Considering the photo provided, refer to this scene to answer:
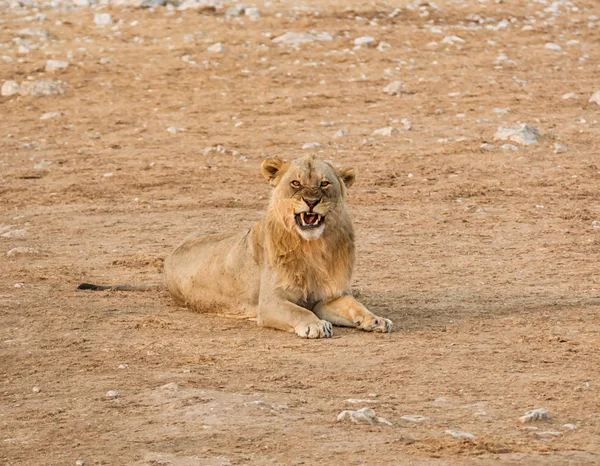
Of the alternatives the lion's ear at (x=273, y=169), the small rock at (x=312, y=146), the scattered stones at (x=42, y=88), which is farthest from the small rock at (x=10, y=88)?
the lion's ear at (x=273, y=169)

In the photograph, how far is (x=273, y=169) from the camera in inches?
306

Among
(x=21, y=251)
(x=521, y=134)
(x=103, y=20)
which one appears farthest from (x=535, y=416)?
(x=103, y=20)

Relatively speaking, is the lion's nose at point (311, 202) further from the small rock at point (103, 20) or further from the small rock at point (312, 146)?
the small rock at point (103, 20)

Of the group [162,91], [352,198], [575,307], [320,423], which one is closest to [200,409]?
[320,423]

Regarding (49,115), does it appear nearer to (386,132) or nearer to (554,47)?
(386,132)

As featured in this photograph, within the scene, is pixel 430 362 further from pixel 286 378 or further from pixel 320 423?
pixel 320 423

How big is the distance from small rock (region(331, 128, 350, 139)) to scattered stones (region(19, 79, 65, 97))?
3902 mm

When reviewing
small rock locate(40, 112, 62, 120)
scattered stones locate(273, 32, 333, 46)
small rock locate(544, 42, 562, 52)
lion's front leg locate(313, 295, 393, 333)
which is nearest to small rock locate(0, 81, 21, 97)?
small rock locate(40, 112, 62, 120)

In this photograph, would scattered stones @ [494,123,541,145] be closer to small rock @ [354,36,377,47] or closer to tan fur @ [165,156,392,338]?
small rock @ [354,36,377,47]

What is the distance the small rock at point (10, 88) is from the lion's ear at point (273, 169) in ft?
29.9

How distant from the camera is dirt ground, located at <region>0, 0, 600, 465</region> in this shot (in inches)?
222

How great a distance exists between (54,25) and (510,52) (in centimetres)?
598

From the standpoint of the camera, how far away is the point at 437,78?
1606 centimetres

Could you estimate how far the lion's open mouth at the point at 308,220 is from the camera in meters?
7.49
